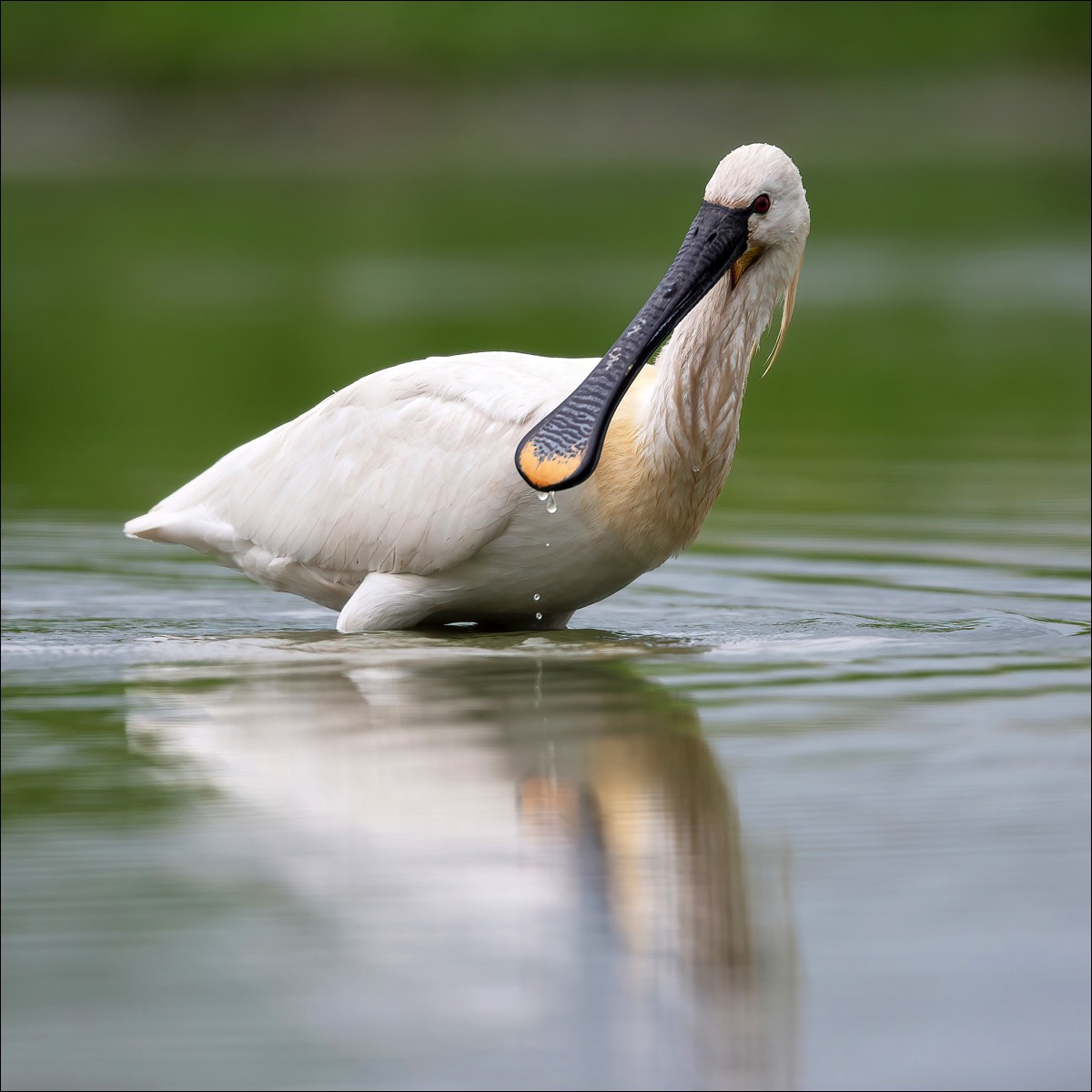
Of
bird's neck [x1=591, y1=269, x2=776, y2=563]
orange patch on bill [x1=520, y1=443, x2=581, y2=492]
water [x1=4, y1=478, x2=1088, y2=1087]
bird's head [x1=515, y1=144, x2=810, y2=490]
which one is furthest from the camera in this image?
bird's neck [x1=591, y1=269, x2=776, y2=563]

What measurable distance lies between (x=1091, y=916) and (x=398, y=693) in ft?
8.17

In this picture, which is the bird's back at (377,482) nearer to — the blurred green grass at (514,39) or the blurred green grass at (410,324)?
the blurred green grass at (410,324)

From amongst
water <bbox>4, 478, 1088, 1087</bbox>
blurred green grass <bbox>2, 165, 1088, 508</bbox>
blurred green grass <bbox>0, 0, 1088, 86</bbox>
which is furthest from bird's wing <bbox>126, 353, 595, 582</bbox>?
blurred green grass <bbox>0, 0, 1088, 86</bbox>

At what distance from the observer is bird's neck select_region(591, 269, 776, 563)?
7.14 m

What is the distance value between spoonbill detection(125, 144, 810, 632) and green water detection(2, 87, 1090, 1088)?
21 centimetres

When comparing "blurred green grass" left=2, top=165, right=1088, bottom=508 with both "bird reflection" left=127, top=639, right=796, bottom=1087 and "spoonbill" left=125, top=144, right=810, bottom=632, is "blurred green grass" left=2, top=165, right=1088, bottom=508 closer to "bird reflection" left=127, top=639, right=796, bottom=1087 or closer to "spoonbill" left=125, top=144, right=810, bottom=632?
"spoonbill" left=125, top=144, right=810, bottom=632

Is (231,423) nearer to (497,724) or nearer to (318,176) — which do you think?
(497,724)

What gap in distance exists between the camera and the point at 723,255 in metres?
7.13

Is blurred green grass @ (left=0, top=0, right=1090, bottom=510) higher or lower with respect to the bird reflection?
higher

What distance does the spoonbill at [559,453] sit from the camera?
7.08 meters

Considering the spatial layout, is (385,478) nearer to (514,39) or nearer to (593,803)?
(593,803)

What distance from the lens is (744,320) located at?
7.31 meters

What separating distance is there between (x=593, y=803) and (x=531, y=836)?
0.30 metres

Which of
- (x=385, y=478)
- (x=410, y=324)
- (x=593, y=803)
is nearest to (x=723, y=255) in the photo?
(x=385, y=478)
